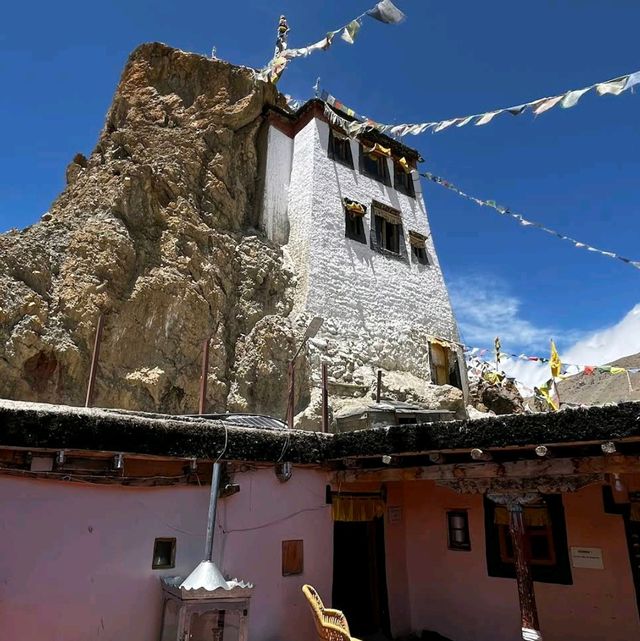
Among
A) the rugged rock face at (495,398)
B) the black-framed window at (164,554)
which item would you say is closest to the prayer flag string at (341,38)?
the black-framed window at (164,554)

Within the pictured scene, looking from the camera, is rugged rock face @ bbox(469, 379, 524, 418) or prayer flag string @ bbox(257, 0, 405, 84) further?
rugged rock face @ bbox(469, 379, 524, 418)

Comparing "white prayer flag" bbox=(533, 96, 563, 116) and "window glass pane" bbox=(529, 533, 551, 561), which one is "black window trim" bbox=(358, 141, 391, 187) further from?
"window glass pane" bbox=(529, 533, 551, 561)

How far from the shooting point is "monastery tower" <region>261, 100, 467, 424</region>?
17.0m

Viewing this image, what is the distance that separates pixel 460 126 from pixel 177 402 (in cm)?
1027

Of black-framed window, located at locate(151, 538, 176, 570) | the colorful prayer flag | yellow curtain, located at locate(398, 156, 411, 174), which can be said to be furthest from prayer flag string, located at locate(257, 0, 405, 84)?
black-framed window, located at locate(151, 538, 176, 570)

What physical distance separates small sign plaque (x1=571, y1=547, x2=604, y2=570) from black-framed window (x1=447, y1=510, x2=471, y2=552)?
1.58 m

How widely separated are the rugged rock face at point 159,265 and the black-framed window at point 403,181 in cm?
657

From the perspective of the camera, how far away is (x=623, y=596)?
21.6 feet

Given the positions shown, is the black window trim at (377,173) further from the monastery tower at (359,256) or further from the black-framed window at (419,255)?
the black-framed window at (419,255)

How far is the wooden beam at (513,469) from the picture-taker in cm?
543

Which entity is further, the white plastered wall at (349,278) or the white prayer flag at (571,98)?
the white plastered wall at (349,278)

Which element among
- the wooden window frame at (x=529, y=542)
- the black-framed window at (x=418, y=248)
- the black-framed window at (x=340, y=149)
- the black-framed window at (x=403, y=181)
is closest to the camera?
the wooden window frame at (x=529, y=542)

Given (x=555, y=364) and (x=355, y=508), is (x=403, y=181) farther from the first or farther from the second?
(x=355, y=508)

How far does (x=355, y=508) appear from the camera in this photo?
8219 millimetres
